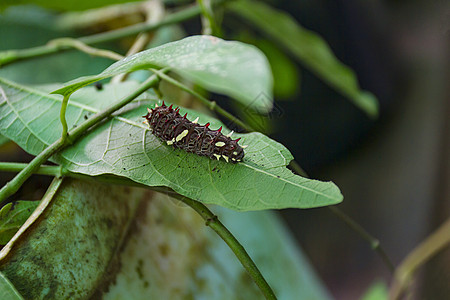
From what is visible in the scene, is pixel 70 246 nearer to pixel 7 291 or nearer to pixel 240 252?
pixel 7 291

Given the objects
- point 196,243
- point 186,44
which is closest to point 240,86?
point 186,44

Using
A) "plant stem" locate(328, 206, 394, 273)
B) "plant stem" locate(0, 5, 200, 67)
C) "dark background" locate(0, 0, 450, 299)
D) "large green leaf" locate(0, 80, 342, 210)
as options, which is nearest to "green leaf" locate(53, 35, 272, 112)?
"large green leaf" locate(0, 80, 342, 210)

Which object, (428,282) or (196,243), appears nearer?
(196,243)

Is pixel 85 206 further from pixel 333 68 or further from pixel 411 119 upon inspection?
pixel 411 119

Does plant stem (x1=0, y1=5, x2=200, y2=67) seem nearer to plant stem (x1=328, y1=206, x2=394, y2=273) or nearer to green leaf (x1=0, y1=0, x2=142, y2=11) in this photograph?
green leaf (x1=0, y1=0, x2=142, y2=11)

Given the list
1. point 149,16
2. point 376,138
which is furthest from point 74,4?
point 376,138

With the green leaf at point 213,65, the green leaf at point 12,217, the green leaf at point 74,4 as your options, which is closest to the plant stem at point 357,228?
the green leaf at point 213,65
